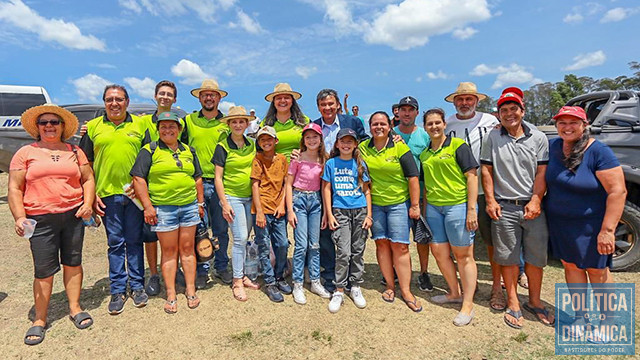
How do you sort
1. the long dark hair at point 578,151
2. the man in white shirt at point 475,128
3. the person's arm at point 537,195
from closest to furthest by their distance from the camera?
1. the long dark hair at point 578,151
2. the person's arm at point 537,195
3. the man in white shirt at point 475,128

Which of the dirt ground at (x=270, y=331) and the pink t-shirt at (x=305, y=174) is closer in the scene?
the dirt ground at (x=270, y=331)

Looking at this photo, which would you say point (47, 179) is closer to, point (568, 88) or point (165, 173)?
point (165, 173)

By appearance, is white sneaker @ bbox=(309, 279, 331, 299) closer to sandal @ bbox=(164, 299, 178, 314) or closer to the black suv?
sandal @ bbox=(164, 299, 178, 314)

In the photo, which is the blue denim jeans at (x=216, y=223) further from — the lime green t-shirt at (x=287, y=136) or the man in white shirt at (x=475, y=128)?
the man in white shirt at (x=475, y=128)

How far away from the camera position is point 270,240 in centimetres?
390

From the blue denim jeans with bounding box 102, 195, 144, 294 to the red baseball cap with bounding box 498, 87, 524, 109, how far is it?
3.66m

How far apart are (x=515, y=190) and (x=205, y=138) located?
322 centimetres

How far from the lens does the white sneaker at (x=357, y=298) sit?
360 cm

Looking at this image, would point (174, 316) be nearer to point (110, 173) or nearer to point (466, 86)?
point (110, 173)

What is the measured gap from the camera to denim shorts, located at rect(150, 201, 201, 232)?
335cm

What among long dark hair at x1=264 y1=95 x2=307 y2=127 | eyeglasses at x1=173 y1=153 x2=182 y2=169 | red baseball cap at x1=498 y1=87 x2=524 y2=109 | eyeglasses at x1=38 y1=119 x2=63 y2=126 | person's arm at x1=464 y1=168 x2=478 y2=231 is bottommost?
person's arm at x1=464 y1=168 x2=478 y2=231

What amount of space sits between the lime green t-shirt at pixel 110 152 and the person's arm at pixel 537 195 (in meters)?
3.76

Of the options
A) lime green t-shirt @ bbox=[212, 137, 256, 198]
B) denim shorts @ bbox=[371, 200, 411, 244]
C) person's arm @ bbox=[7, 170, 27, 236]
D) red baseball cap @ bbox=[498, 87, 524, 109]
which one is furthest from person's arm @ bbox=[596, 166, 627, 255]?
person's arm @ bbox=[7, 170, 27, 236]

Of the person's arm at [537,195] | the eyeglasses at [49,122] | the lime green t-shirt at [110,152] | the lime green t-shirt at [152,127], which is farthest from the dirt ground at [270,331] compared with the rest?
the eyeglasses at [49,122]
